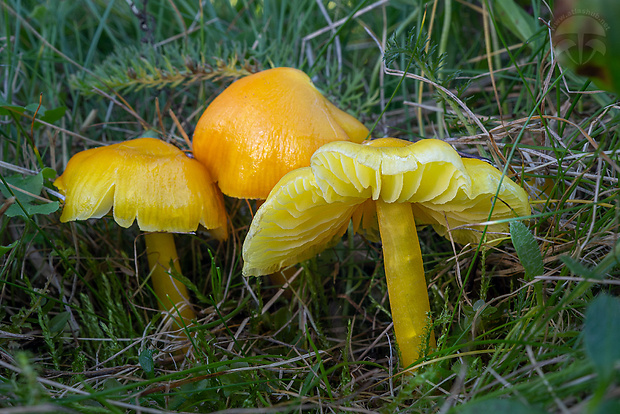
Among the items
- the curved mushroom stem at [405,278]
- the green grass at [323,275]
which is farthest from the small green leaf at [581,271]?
the curved mushroom stem at [405,278]

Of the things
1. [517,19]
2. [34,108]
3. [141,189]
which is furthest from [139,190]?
[517,19]

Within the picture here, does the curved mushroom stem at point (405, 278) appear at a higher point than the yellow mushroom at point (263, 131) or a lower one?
lower

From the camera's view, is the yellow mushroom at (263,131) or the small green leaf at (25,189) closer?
the yellow mushroom at (263,131)

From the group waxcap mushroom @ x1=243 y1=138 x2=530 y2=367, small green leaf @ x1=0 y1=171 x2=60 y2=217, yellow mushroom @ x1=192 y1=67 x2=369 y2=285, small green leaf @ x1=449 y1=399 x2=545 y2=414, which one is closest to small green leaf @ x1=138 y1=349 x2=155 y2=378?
waxcap mushroom @ x1=243 y1=138 x2=530 y2=367

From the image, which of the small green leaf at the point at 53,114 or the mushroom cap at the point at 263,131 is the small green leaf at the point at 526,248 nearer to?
the mushroom cap at the point at 263,131

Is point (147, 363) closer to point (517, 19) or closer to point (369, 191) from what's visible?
point (369, 191)

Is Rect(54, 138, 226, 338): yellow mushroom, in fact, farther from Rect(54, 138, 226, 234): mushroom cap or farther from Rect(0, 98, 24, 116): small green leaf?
Rect(0, 98, 24, 116): small green leaf

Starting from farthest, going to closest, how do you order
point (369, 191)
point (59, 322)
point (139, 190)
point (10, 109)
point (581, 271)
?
point (10, 109)
point (59, 322)
point (139, 190)
point (369, 191)
point (581, 271)
